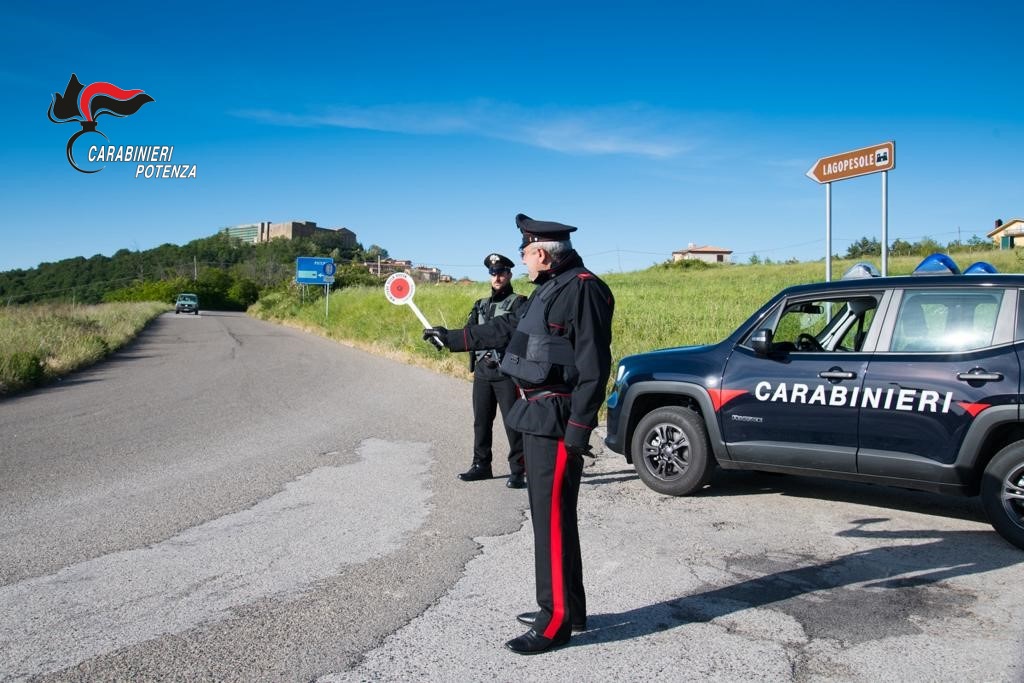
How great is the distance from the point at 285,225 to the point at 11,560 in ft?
542

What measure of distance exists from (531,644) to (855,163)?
8.89 metres

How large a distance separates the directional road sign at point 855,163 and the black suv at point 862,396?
375 cm

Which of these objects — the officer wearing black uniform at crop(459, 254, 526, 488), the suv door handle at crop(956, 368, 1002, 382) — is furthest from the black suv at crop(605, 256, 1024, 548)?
the officer wearing black uniform at crop(459, 254, 526, 488)

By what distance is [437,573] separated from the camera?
4441 mm

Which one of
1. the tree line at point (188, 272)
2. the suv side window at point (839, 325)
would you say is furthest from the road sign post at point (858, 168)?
the tree line at point (188, 272)

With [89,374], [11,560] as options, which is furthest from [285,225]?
[11,560]

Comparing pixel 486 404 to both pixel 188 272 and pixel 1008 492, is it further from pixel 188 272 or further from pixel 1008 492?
pixel 188 272

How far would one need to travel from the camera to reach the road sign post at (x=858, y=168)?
32.2ft

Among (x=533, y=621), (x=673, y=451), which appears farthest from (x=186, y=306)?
(x=533, y=621)

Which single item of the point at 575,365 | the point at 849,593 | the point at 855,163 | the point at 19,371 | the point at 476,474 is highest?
the point at 855,163

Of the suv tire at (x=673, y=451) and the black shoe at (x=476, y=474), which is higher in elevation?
the suv tire at (x=673, y=451)

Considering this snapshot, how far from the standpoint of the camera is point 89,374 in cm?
1594

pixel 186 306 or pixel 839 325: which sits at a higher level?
pixel 186 306

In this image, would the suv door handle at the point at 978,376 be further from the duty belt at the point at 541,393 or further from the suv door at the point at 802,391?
the duty belt at the point at 541,393
